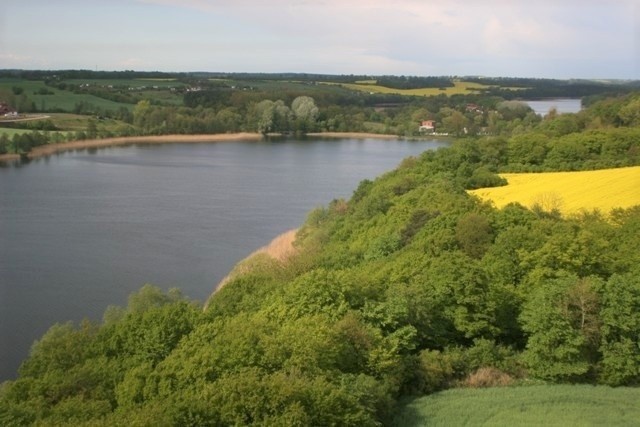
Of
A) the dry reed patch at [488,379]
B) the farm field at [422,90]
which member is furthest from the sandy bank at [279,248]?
the farm field at [422,90]

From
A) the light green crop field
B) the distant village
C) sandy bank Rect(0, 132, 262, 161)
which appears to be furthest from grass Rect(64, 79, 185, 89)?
the distant village

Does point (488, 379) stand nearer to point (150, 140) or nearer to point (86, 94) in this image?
point (86, 94)

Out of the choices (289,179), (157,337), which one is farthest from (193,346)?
(289,179)

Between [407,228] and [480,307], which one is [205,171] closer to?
[407,228]

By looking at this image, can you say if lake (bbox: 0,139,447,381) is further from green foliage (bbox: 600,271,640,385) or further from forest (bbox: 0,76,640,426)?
green foliage (bbox: 600,271,640,385)

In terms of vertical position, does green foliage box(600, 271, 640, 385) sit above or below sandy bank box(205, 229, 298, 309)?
above

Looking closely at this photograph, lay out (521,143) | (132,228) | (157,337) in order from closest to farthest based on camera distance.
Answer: (157,337)
(132,228)
(521,143)
